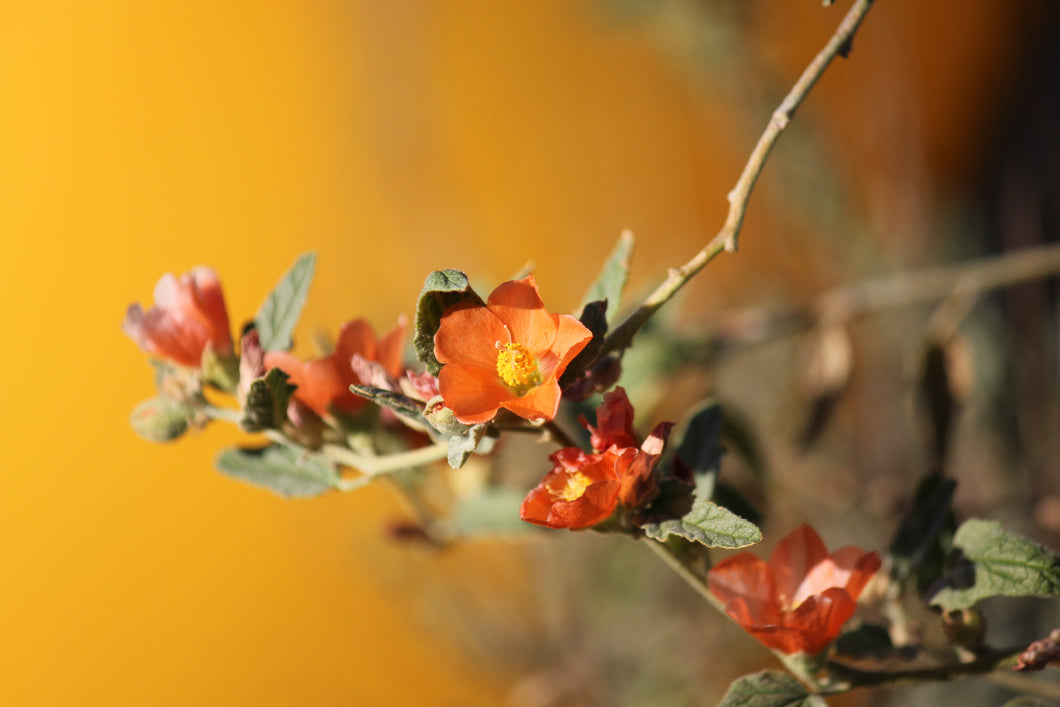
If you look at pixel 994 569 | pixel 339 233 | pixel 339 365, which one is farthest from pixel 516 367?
pixel 339 233

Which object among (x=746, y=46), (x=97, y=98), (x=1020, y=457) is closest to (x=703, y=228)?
(x=746, y=46)

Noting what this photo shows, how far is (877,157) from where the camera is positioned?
145 centimetres

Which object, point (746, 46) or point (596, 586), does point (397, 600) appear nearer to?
point (596, 586)

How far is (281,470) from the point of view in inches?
18.3

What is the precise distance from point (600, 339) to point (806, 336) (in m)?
0.53

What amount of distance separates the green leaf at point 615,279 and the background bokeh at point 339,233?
822mm

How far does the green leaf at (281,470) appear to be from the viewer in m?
0.45

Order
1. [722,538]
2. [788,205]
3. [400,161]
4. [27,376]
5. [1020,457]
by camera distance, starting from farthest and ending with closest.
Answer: [400,161] < [27,376] < [788,205] < [1020,457] < [722,538]

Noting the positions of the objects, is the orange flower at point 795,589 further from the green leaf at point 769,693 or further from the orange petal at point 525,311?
the orange petal at point 525,311

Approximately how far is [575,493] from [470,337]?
8cm

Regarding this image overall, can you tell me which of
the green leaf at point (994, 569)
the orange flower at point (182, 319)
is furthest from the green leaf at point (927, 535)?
the orange flower at point (182, 319)

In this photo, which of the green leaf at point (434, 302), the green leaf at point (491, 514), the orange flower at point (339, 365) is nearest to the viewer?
the green leaf at point (434, 302)

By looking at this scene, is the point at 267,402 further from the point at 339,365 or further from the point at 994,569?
the point at 994,569

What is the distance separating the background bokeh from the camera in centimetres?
137
